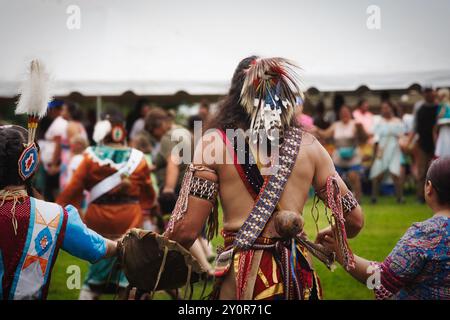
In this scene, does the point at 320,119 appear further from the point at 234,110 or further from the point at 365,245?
the point at 234,110

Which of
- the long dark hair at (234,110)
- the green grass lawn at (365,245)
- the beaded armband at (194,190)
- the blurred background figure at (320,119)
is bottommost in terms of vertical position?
the green grass lawn at (365,245)

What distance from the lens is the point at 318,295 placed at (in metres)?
2.79

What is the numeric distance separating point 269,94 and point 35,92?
969 millimetres

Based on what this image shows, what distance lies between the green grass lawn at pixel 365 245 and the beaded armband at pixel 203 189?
2.95m

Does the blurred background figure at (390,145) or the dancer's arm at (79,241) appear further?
the blurred background figure at (390,145)

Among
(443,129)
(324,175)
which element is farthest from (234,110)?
(443,129)

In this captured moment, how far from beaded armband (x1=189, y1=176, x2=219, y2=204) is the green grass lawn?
2.95 metres

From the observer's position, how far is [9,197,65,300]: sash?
2.64m

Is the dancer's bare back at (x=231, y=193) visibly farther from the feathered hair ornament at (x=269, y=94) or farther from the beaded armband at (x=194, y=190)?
the feathered hair ornament at (x=269, y=94)

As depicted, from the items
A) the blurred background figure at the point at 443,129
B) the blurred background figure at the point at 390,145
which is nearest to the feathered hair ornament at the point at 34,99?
the blurred background figure at the point at 443,129

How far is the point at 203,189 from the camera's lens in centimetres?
275

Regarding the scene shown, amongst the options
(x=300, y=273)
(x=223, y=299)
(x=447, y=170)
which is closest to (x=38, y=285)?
(x=223, y=299)

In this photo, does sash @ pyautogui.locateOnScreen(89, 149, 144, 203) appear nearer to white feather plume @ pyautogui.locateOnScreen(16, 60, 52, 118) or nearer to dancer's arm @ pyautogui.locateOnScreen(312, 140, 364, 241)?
white feather plume @ pyautogui.locateOnScreen(16, 60, 52, 118)

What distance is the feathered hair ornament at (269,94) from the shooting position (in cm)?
283
